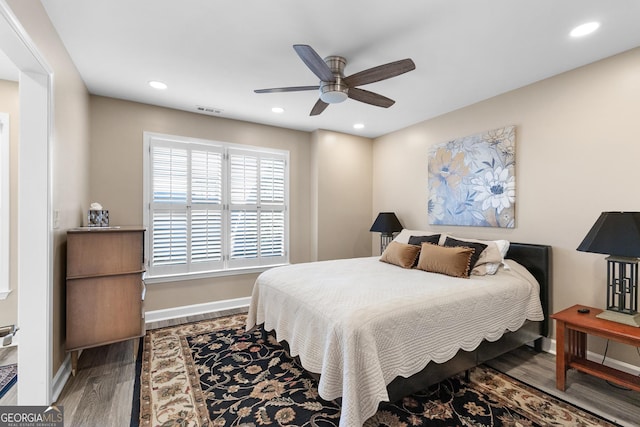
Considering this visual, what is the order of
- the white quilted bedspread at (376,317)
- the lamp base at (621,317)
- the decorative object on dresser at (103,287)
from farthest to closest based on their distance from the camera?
the decorative object on dresser at (103,287) < the lamp base at (621,317) < the white quilted bedspread at (376,317)

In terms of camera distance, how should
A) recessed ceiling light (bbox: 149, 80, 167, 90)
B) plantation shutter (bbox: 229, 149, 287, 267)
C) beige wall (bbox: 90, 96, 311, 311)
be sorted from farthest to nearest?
plantation shutter (bbox: 229, 149, 287, 267)
beige wall (bbox: 90, 96, 311, 311)
recessed ceiling light (bbox: 149, 80, 167, 90)

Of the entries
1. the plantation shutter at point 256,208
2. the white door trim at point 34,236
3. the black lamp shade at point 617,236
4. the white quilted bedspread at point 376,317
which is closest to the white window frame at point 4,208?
the white door trim at point 34,236

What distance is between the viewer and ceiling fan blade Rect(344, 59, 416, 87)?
2.00 metres

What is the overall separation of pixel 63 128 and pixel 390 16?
2632mm

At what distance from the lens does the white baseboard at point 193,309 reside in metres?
3.61

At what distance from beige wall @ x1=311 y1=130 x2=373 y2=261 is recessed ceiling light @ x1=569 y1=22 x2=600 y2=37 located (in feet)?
10.00

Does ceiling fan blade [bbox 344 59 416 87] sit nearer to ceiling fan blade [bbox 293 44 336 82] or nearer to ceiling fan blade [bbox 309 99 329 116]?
ceiling fan blade [bbox 293 44 336 82]

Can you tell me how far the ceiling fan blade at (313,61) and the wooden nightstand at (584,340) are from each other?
2.58 m

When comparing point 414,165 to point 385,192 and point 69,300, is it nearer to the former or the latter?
point 385,192

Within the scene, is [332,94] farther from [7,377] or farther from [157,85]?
[7,377]

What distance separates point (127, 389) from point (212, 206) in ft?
7.51

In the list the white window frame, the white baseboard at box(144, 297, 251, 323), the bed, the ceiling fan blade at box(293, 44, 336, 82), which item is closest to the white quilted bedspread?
the bed

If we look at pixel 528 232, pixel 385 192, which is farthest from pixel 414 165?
pixel 528 232

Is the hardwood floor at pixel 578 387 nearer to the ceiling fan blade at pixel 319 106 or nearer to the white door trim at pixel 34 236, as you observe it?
the ceiling fan blade at pixel 319 106
